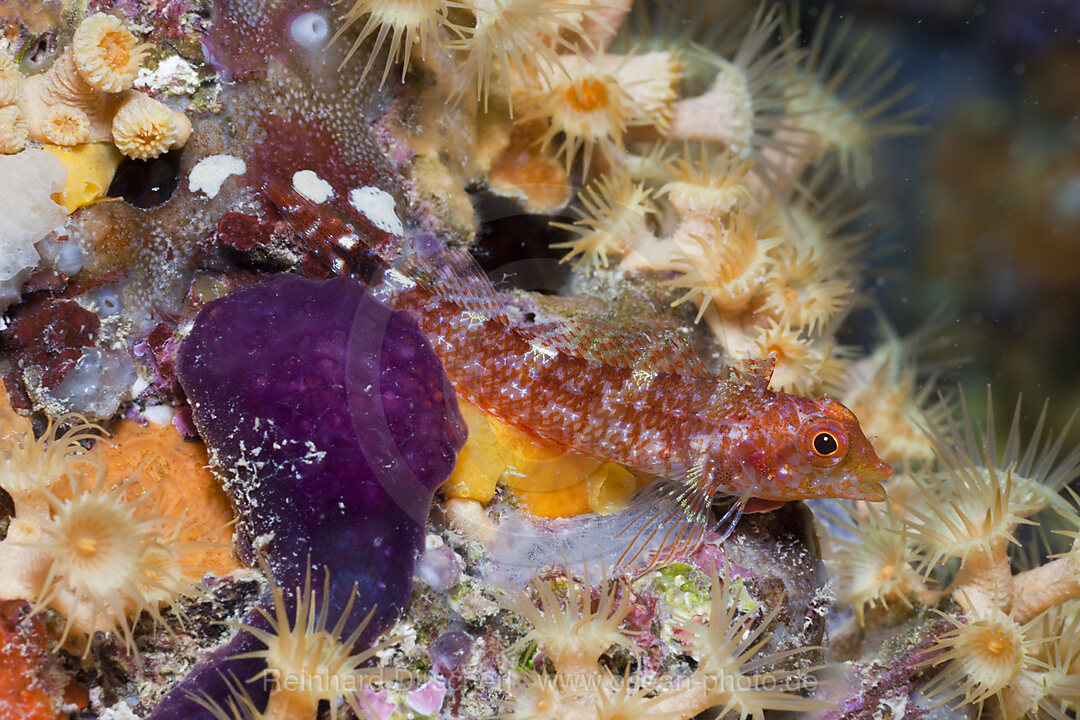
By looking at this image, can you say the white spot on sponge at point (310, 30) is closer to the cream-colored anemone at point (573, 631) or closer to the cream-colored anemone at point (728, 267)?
the cream-colored anemone at point (728, 267)

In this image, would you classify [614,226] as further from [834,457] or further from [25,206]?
[25,206]

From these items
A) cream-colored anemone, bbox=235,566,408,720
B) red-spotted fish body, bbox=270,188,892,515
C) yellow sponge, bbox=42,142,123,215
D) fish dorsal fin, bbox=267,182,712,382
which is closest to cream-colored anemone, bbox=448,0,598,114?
fish dorsal fin, bbox=267,182,712,382

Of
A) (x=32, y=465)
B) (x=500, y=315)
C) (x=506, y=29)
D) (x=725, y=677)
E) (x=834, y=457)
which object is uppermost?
(x=506, y=29)

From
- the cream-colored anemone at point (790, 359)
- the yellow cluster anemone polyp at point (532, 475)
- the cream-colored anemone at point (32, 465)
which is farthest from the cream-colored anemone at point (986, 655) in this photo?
the cream-colored anemone at point (32, 465)

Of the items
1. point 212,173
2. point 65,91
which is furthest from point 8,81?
point 212,173

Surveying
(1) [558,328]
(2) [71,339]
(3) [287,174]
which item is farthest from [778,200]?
(2) [71,339]

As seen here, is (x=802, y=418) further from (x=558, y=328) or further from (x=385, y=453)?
(x=385, y=453)
